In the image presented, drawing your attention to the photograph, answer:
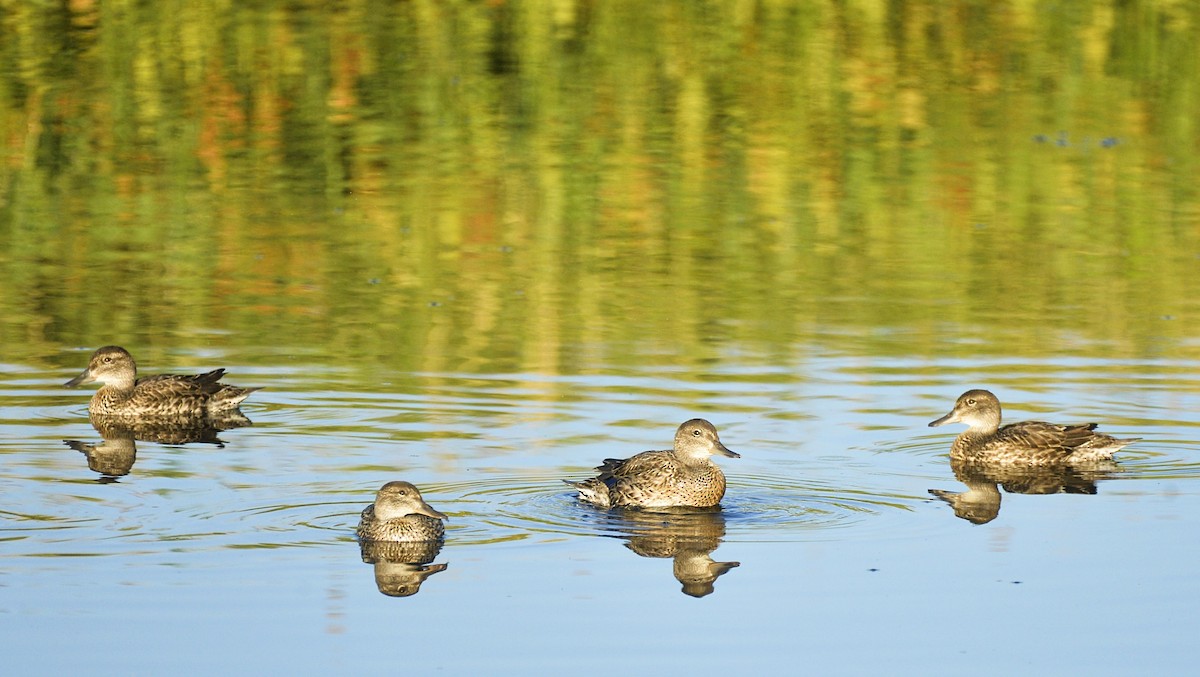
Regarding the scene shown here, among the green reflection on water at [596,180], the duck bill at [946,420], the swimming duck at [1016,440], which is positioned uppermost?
the green reflection on water at [596,180]

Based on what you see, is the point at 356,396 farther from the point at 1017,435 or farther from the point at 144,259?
the point at 144,259

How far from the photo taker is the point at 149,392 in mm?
14656

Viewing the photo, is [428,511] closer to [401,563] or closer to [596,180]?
[401,563]

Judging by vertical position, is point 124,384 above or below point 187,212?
below

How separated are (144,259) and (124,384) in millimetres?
5094

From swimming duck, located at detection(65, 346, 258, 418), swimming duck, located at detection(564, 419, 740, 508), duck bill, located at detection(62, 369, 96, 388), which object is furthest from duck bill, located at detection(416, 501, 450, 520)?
duck bill, located at detection(62, 369, 96, 388)

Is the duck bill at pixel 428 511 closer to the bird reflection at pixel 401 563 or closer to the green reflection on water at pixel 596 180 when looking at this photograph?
the bird reflection at pixel 401 563

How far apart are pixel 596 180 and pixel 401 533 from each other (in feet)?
43.8

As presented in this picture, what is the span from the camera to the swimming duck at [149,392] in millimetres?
14367

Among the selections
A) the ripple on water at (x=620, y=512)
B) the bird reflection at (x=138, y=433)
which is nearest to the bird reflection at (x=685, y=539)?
the ripple on water at (x=620, y=512)

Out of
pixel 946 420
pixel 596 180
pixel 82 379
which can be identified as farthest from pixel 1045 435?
pixel 596 180

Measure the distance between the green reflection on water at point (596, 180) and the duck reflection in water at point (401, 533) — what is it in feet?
15.1

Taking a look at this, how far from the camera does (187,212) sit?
21.8m

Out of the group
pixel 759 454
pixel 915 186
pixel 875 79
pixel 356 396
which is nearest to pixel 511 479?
pixel 759 454
